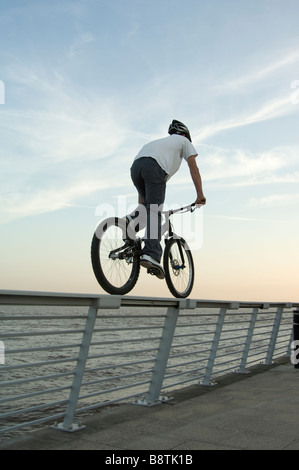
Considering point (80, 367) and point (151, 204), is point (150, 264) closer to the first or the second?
point (151, 204)

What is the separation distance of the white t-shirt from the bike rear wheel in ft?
2.86

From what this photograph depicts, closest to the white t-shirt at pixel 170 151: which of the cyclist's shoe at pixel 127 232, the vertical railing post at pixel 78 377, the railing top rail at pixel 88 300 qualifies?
the cyclist's shoe at pixel 127 232

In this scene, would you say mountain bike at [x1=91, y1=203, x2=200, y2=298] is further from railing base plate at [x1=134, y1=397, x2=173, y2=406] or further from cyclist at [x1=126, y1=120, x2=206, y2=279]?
railing base plate at [x1=134, y1=397, x2=173, y2=406]

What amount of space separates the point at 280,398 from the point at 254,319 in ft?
8.41

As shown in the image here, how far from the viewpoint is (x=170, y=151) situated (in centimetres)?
589

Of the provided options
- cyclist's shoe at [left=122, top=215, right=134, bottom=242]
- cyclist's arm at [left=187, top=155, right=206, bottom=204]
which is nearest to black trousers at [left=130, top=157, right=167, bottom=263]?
cyclist's shoe at [left=122, top=215, right=134, bottom=242]

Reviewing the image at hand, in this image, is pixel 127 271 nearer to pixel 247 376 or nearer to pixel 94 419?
pixel 94 419

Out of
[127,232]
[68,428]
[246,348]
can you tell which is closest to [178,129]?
[127,232]

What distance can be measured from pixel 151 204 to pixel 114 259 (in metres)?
0.79

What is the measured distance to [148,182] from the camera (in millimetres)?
5730

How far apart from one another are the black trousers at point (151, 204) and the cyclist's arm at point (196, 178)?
1.47ft

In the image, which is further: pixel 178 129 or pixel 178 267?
pixel 178 267

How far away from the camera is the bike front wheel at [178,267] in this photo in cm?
625
